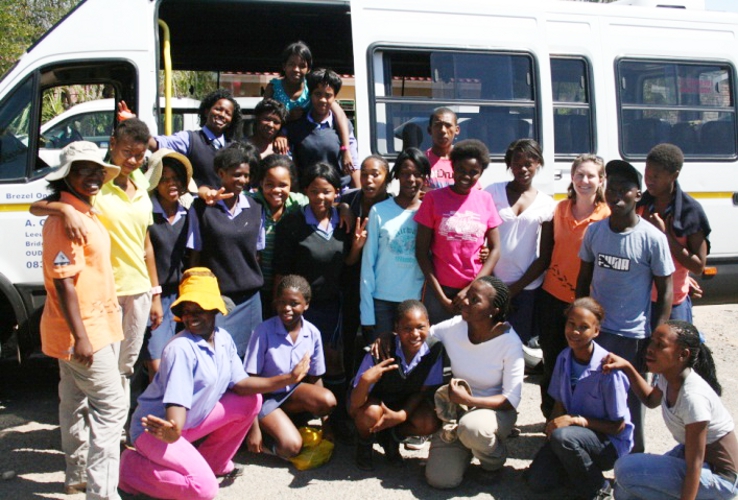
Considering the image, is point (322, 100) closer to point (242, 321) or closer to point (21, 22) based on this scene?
point (242, 321)

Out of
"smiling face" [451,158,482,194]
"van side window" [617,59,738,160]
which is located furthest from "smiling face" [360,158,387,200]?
"van side window" [617,59,738,160]

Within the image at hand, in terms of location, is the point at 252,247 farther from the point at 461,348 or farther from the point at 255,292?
the point at 461,348

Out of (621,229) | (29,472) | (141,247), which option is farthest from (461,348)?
(29,472)

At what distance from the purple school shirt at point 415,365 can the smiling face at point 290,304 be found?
46cm

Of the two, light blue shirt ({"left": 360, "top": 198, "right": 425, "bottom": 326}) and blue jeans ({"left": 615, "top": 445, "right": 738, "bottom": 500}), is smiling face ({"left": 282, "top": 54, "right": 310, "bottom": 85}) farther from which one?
blue jeans ({"left": 615, "top": 445, "right": 738, "bottom": 500})

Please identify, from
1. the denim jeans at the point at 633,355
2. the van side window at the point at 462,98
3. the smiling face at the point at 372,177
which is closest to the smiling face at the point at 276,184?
the smiling face at the point at 372,177

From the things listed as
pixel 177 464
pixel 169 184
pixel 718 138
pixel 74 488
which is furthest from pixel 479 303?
pixel 718 138

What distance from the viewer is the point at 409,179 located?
433 cm

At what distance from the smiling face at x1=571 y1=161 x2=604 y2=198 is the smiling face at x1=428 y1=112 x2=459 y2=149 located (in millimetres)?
880

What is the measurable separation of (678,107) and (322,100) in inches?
124

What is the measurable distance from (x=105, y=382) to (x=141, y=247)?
0.83 metres

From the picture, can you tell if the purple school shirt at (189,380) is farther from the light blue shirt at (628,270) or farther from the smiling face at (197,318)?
the light blue shirt at (628,270)

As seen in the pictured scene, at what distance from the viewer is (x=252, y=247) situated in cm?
423

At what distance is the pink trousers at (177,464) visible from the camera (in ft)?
11.5
